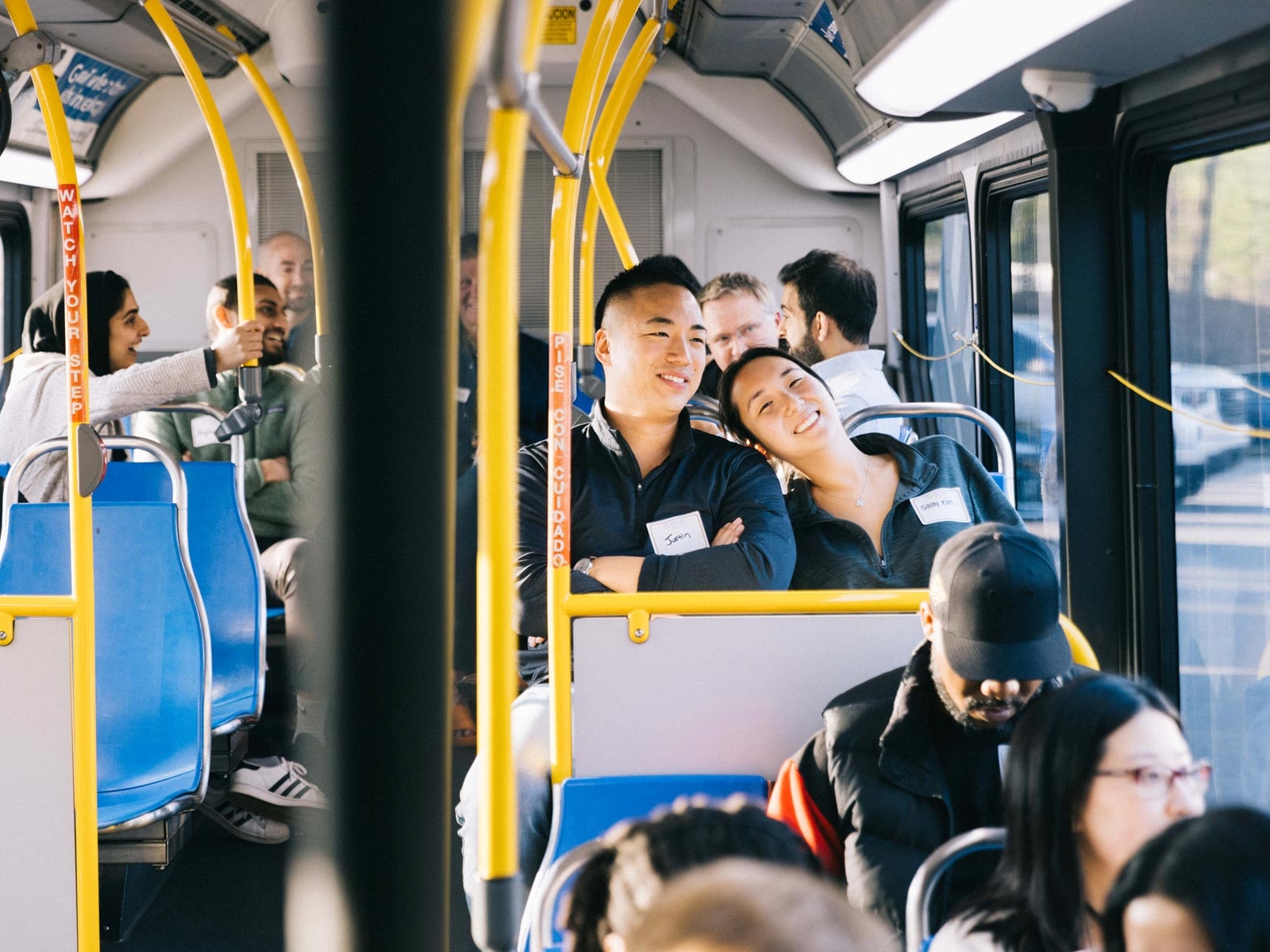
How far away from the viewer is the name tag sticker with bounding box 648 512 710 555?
2.67 m

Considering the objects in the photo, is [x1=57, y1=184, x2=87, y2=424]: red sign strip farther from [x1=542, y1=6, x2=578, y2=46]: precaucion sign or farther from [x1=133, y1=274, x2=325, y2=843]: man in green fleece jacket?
[x1=542, y1=6, x2=578, y2=46]: precaucion sign

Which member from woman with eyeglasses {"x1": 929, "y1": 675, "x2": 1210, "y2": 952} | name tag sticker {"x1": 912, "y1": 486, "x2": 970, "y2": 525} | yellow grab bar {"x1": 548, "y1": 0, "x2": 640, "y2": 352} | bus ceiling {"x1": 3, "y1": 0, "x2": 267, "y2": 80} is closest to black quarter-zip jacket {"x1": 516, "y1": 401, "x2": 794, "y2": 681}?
name tag sticker {"x1": 912, "y1": 486, "x2": 970, "y2": 525}

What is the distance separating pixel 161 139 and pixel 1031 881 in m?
5.80

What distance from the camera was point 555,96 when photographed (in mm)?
5844

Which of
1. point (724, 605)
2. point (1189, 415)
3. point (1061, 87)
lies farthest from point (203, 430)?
point (1189, 415)

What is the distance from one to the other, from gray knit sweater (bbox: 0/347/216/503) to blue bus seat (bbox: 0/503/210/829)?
13.4 inches

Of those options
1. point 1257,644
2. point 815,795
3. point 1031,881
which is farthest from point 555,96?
point 1031,881

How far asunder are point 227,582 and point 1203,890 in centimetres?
322

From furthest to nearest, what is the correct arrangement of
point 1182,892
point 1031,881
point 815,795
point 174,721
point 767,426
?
point 174,721
point 767,426
point 815,795
point 1031,881
point 1182,892

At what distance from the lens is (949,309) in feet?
16.6

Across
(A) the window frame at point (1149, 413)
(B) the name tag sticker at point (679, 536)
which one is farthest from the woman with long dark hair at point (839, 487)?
(A) the window frame at point (1149, 413)

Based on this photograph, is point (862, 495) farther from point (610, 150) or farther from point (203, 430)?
point (203, 430)

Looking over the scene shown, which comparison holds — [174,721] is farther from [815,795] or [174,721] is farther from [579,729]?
[815,795]

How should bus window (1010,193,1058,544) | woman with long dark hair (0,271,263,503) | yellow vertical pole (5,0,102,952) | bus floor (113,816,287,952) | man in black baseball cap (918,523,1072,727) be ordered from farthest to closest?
bus window (1010,193,1058,544), woman with long dark hair (0,271,263,503), bus floor (113,816,287,952), yellow vertical pole (5,0,102,952), man in black baseball cap (918,523,1072,727)
